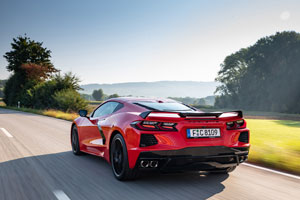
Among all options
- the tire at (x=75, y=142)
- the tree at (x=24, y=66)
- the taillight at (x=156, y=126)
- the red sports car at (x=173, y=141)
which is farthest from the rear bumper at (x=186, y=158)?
the tree at (x=24, y=66)

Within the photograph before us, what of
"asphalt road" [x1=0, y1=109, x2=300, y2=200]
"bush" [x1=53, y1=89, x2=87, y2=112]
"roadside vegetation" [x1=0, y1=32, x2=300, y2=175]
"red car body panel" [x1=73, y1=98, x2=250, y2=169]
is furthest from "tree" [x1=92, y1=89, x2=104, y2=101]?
"red car body panel" [x1=73, y1=98, x2=250, y2=169]

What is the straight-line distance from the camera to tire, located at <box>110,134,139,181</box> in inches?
165

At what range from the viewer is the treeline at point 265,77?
49781 mm

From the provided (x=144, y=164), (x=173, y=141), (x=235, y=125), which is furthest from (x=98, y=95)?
(x=173, y=141)

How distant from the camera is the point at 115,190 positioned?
3979mm

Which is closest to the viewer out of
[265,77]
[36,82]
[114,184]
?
[114,184]

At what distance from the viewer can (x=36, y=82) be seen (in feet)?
147

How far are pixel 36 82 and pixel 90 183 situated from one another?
4359cm

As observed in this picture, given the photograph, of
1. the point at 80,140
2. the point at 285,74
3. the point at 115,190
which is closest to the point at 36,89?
the point at 80,140

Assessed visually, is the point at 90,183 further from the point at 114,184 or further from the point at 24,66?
the point at 24,66

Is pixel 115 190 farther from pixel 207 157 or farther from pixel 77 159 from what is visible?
pixel 77 159

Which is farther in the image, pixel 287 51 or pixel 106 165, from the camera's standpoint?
pixel 287 51

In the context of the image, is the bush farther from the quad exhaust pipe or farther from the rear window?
the quad exhaust pipe

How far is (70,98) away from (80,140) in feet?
76.7
